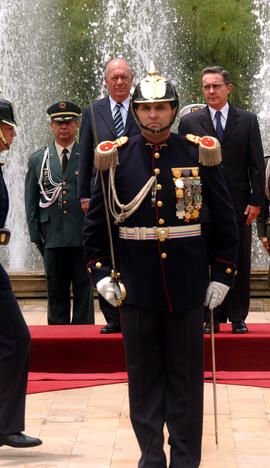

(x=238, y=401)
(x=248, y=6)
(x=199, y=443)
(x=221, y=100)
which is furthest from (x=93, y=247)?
(x=248, y=6)

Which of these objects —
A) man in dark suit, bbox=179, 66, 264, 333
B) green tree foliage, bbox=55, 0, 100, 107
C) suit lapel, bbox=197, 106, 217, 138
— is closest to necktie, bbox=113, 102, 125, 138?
man in dark suit, bbox=179, 66, 264, 333

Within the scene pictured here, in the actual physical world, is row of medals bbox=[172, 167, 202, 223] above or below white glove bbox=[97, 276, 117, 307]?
above

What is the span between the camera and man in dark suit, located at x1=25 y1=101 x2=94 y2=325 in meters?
7.11

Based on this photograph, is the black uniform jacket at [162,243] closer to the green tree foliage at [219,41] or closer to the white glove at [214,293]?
the white glove at [214,293]

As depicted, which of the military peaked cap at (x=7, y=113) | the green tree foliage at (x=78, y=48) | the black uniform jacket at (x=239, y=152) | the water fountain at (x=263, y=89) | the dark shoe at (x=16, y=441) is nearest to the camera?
the dark shoe at (x=16, y=441)

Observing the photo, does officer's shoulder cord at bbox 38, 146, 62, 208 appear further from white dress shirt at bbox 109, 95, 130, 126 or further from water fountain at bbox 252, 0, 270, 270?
water fountain at bbox 252, 0, 270, 270

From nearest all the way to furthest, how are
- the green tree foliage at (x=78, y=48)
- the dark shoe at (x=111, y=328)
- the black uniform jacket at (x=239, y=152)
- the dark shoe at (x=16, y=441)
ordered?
1. the dark shoe at (x=16, y=441)
2. the black uniform jacket at (x=239, y=152)
3. the dark shoe at (x=111, y=328)
4. the green tree foliage at (x=78, y=48)

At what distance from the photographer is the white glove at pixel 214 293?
4.54 meters

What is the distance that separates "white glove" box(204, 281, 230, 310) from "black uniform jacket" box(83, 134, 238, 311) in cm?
3

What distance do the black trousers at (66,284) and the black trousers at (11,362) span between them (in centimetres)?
213

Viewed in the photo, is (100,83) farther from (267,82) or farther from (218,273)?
(218,273)

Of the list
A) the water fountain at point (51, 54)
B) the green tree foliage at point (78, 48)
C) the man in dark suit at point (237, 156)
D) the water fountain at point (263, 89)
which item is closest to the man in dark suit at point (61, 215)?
the man in dark suit at point (237, 156)

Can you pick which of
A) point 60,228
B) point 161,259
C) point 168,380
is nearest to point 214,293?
point 161,259

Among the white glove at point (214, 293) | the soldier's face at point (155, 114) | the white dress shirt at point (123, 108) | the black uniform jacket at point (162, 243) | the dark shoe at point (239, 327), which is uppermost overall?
the white dress shirt at point (123, 108)
